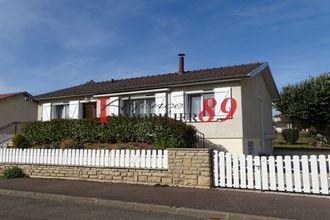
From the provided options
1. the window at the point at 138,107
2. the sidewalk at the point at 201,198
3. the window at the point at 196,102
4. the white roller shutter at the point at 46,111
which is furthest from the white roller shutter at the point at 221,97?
the white roller shutter at the point at 46,111

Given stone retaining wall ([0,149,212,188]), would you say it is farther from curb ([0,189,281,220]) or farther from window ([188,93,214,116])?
window ([188,93,214,116])

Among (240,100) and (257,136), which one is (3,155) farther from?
(257,136)

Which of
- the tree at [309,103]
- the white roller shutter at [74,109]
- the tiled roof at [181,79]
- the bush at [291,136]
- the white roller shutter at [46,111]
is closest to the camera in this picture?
the tiled roof at [181,79]

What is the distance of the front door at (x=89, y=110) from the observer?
18797mm

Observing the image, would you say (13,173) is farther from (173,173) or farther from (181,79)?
(181,79)

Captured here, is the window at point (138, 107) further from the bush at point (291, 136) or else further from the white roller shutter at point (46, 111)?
the bush at point (291, 136)

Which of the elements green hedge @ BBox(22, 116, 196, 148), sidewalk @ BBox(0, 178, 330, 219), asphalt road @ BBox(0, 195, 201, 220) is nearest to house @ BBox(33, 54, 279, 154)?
green hedge @ BBox(22, 116, 196, 148)

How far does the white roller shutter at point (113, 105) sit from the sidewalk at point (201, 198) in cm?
690

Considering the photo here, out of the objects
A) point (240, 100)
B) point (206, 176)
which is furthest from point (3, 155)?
point (240, 100)

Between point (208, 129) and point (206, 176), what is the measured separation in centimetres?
539

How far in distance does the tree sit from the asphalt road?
19.7 meters

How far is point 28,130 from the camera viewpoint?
16906mm

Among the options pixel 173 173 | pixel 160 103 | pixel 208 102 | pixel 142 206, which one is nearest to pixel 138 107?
pixel 160 103

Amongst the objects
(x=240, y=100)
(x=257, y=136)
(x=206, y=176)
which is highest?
(x=240, y=100)
